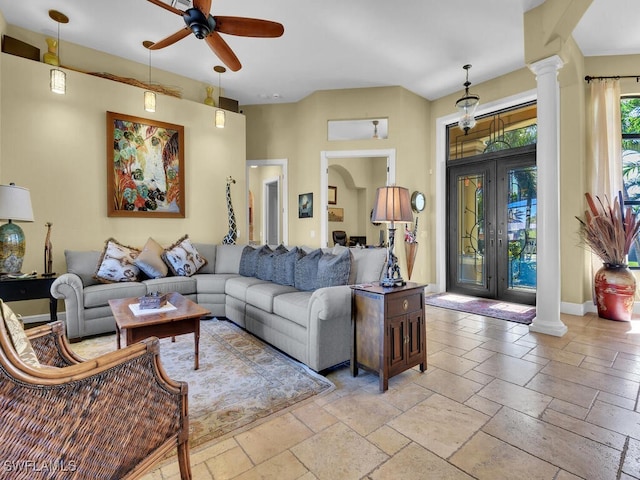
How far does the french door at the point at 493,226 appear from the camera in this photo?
15.8ft

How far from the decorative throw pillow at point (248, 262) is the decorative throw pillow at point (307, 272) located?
941 millimetres

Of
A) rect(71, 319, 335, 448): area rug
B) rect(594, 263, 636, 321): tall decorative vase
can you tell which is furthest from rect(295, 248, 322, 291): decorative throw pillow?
rect(594, 263, 636, 321): tall decorative vase

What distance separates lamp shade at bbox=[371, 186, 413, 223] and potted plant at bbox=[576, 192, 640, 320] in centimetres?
315

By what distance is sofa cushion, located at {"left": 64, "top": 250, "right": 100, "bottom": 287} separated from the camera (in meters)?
3.66

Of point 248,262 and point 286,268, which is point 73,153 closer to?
point 248,262

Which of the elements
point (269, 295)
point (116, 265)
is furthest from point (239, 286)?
point (116, 265)

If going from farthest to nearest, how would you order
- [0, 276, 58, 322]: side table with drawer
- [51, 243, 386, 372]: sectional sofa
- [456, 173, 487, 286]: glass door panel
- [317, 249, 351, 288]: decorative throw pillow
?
[456, 173, 487, 286]: glass door panel
[0, 276, 58, 322]: side table with drawer
[317, 249, 351, 288]: decorative throw pillow
[51, 243, 386, 372]: sectional sofa

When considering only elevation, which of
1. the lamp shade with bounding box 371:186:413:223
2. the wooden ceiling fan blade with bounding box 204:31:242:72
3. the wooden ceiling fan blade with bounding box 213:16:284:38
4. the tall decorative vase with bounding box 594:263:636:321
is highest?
the wooden ceiling fan blade with bounding box 213:16:284:38

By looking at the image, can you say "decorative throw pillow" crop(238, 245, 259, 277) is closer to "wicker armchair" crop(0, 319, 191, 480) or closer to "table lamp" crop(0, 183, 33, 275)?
"table lamp" crop(0, 183, 33, 275)

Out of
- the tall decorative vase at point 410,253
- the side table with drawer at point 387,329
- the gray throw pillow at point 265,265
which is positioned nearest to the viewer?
the side table with drawer at point 387,329

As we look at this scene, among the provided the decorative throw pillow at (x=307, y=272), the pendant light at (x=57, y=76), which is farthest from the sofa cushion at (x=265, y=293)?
the pendant light at (x=57, y=76)

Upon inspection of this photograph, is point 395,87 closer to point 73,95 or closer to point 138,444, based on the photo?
point 73,95

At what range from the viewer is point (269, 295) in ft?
10.0

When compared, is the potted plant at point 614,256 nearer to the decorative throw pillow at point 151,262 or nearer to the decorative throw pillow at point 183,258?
the decorative throw pillow at point 183,258
